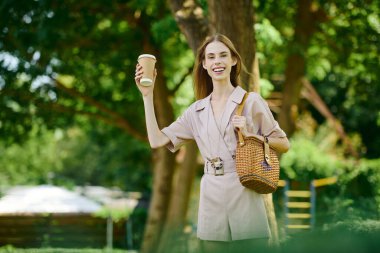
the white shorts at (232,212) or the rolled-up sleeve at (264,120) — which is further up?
the rolled-up sleeve at (264,120)

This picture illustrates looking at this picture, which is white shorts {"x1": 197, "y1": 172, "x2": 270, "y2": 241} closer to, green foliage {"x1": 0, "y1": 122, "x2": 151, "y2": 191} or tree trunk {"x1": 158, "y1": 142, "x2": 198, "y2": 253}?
tree trunk {"x1": 158, "y1": 142, "x2": 198, "y2": 253}

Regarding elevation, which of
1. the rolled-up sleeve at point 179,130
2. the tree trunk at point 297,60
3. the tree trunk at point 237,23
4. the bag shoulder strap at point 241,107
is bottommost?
the rolled-up sleeve at point 179,130

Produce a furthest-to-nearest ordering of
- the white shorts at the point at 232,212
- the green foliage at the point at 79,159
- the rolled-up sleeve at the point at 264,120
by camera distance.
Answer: the green foliage at the point at 79,159, the rolled-up sleeve at the point at 264,120, the white shorts at the point at 232,212

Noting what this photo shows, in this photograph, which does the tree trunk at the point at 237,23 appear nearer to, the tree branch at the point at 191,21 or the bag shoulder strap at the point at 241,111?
the tree branch at the point at 191,21

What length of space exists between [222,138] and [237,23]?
124 inches

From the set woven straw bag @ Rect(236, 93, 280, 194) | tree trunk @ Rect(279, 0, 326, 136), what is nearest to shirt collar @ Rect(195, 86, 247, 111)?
woven straw bag @ Rect(236, 93, 280, 194)

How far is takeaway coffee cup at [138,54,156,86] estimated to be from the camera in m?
4.16

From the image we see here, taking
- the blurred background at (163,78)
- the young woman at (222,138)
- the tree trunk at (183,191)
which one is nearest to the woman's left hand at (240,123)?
the young woman at (222,138)

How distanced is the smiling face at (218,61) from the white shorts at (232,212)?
25.1 inches

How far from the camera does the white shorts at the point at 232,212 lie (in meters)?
3.91

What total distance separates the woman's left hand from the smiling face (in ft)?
1.24

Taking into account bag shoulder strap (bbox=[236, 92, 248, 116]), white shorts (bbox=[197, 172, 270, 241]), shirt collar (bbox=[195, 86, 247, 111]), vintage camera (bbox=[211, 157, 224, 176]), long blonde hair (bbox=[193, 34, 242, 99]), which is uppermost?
long blonde hair (bbox=[193, 34, 242, 99])

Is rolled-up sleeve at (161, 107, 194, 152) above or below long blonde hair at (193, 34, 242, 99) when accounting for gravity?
below

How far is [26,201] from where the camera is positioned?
758 inches
